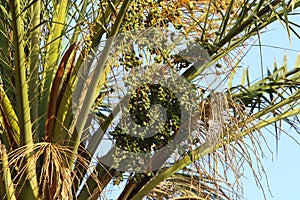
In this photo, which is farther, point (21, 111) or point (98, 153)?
point (98, 153)

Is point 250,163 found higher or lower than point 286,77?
lower

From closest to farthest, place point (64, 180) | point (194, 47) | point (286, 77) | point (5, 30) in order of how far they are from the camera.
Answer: point (64, 180) → point (194, 47) → point (5, 30) → point (286, 77)

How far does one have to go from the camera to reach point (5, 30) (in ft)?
11.3

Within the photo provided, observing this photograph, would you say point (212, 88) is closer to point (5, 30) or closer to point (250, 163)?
point (250, 163)

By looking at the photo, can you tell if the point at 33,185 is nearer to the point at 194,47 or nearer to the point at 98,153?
the point at 98,153

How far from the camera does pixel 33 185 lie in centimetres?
310

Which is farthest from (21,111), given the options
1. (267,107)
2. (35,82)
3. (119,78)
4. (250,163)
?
(267,107)

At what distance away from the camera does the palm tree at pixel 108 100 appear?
2.99 metres

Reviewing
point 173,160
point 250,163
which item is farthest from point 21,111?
point 250,163

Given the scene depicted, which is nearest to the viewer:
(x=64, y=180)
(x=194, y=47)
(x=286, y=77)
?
(x=64, y=180)

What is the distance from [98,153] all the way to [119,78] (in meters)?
0.46

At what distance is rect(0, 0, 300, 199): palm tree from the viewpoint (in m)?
2.99

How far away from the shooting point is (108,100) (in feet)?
10.8

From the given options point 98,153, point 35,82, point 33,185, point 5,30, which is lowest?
point 33,185
